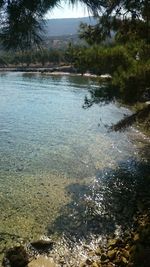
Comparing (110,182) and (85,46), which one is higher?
(85,46)

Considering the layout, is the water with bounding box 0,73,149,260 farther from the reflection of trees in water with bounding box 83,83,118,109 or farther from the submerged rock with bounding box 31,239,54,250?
the submerged rock with bounding box 31,239,54,250

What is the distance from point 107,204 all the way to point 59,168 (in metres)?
5.71

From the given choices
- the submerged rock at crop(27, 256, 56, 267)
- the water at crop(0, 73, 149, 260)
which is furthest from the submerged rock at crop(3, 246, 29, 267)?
the water at crop(0, 73, 149, 260)

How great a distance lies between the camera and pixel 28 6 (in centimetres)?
655

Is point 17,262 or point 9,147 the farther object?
point 9,147

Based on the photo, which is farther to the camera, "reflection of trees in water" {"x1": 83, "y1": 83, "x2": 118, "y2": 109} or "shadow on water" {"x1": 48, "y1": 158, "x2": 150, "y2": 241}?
"reflection of trees in water" {"x1": 83, "y1": 83, "x2": 118, "y2": 109}

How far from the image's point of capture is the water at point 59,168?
14086mm

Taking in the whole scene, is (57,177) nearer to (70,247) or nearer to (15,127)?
(70,247)

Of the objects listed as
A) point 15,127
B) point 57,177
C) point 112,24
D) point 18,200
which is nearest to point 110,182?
point 57,177

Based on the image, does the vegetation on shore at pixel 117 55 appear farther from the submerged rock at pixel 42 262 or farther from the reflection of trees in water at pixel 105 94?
the submerged rock at pixel 42 262

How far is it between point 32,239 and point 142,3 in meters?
8.33

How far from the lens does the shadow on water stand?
13.3 meters

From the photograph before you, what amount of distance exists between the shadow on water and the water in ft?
0.14

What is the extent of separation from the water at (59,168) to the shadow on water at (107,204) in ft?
0.14
